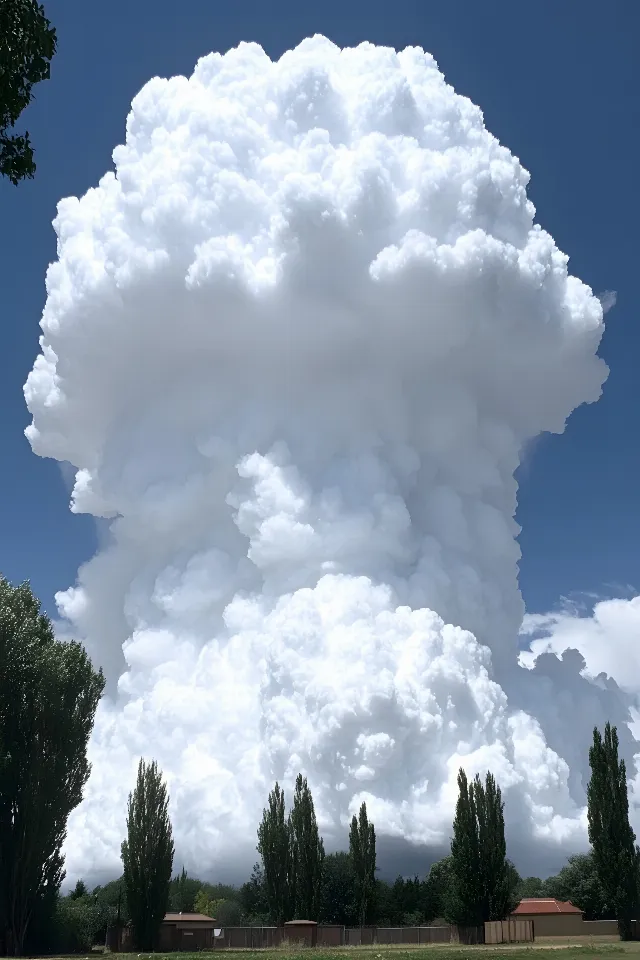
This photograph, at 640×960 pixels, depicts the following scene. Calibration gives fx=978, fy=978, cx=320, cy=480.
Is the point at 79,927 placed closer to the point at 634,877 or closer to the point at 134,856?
the point at 134,856

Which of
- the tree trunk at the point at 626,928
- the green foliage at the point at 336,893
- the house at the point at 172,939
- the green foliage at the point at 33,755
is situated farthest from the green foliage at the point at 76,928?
the tree trunk at the point at 626,928

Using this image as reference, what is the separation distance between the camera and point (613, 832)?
182ft

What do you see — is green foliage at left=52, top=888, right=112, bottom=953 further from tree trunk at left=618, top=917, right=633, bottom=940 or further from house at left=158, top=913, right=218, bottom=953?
tree trunk at left=618, top=917, right=633, bottom=940

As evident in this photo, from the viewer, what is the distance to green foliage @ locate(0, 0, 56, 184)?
48.3 feet

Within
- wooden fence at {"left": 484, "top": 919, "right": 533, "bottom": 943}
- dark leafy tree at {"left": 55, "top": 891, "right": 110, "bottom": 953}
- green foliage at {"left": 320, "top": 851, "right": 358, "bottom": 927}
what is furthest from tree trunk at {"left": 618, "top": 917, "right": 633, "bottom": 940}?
green foliage at {"left": 320, "top": 851, "right": 358, "bottom": 927}

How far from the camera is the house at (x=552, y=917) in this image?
74.6 m

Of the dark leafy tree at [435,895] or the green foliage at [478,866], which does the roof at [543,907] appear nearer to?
the dark leafy tree at [435,895]

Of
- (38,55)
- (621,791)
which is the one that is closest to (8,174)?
(38,55)

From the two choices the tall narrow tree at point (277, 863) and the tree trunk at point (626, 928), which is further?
the tall narrow tree at point (277, 863)

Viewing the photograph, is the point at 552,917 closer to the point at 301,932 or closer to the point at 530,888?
the point at 301,932

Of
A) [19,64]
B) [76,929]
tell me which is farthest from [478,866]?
[19,64]

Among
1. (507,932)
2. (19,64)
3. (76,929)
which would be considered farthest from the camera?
(76,929)

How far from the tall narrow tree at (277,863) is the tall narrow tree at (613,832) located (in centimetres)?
2053

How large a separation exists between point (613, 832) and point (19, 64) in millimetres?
52789
